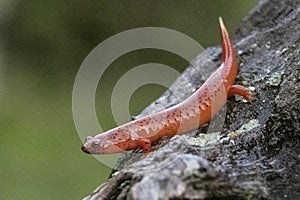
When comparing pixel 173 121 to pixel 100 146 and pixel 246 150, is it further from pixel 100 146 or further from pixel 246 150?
pixel 246 150

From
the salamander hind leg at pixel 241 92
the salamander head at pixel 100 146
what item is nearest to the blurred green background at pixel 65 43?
the salamander head at pixel 100 146

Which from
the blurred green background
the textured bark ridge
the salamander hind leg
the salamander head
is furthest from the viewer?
the blurred green background

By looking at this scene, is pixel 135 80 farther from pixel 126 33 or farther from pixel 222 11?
pixel 222 11

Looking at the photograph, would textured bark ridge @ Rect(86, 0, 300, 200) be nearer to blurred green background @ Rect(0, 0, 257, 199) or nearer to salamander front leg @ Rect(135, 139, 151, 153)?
salamander front leg @ Rect(135, 139, 151, 153)

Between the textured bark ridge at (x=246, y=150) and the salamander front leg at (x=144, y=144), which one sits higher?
the salamander front leg at (x=144, y=144)

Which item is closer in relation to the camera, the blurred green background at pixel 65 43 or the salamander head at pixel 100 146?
the salamander head at pixel 100 146

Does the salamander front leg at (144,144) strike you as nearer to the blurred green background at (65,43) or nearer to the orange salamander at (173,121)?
the orange salamander at (173,121)

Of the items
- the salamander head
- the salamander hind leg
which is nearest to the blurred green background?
the salamander head

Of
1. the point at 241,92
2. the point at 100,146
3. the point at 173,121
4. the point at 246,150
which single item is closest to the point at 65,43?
the point at 100,146

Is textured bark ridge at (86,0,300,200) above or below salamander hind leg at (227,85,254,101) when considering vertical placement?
below
